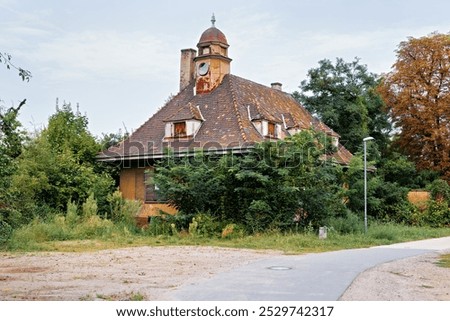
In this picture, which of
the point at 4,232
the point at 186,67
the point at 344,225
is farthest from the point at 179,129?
the point at 4,232

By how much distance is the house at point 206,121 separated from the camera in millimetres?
27456

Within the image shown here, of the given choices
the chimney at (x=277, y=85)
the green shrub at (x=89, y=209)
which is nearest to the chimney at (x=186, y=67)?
the chimney at (x=277, y=85)

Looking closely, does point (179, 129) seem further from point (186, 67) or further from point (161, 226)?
point (186, 67)

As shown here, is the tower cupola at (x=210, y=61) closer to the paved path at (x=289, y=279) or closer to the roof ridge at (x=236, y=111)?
the roof ridge at (x=236, y=111)

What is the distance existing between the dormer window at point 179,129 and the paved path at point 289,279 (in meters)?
13.2

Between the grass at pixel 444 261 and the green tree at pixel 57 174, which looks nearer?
the grass at pixel 444 261

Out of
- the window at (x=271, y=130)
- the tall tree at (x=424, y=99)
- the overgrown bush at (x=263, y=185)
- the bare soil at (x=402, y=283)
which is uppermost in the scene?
the tall tree at (x=424, y=99)

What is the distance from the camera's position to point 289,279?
11.4 meters

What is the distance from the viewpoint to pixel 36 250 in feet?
59.3

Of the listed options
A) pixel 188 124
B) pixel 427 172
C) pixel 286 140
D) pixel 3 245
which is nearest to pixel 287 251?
pixel 286 140

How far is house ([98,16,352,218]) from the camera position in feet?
90.1

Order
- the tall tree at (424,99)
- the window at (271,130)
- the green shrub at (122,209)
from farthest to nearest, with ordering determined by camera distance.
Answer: the tall tree at (424,99)
the window at (271,130)
the green shrub at (122,209)

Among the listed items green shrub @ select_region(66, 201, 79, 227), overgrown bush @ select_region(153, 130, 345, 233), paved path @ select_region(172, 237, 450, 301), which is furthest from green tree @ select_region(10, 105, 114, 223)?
paved path @ select_region(172, 237, 450, 301)

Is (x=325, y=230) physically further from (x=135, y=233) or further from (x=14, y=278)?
(x=14, y=278)
